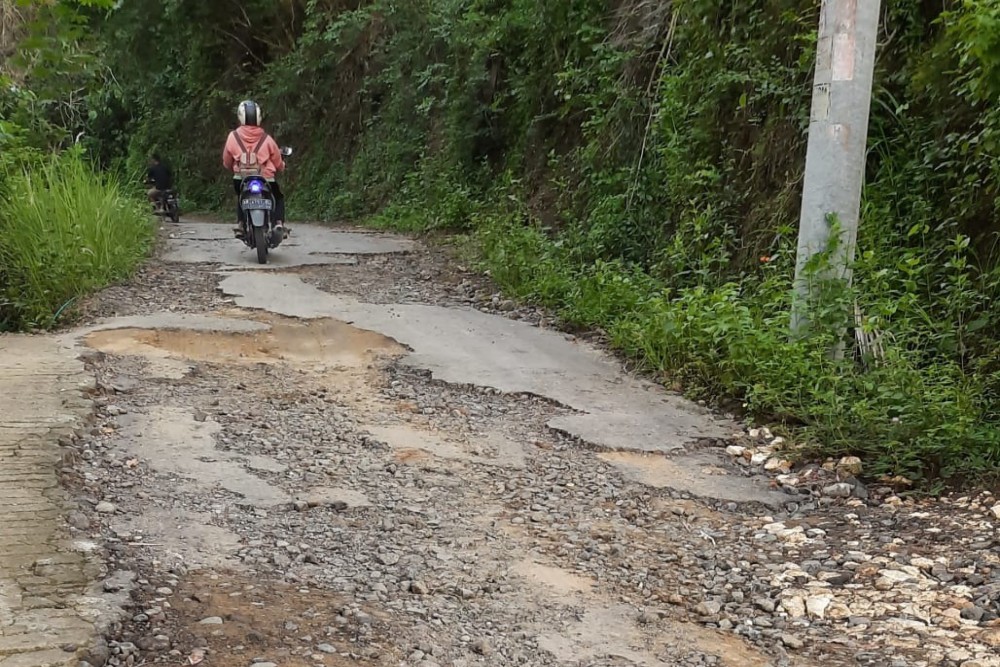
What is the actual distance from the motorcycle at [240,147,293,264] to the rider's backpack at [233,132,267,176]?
0.06m

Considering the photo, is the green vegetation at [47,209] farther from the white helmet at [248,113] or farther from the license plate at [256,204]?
the white helmet at [248,113]

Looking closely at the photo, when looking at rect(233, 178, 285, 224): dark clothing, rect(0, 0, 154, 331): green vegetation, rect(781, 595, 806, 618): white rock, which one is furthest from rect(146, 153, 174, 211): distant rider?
rect(781, 595, 806, 618): white rock

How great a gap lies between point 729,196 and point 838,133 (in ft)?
7.14

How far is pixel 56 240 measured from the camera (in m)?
Answer: 7.34

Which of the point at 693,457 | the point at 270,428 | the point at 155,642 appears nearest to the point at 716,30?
the point at 693,457

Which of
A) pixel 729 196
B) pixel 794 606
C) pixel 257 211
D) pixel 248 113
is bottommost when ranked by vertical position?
pixel 794 606

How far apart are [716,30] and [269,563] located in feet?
19.0

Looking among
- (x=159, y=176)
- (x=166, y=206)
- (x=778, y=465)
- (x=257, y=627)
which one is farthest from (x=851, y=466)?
(x=159, y=176)

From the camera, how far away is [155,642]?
2.64 metres

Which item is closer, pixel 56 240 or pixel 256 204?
pixel 56 240

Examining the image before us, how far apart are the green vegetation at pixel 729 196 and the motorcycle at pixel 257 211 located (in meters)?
2.09

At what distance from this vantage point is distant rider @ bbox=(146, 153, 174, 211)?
1507 centimetres

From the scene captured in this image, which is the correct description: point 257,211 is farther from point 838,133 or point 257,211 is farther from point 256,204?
point 838,133

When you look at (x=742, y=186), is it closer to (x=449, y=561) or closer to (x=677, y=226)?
(x=677, y=226)
